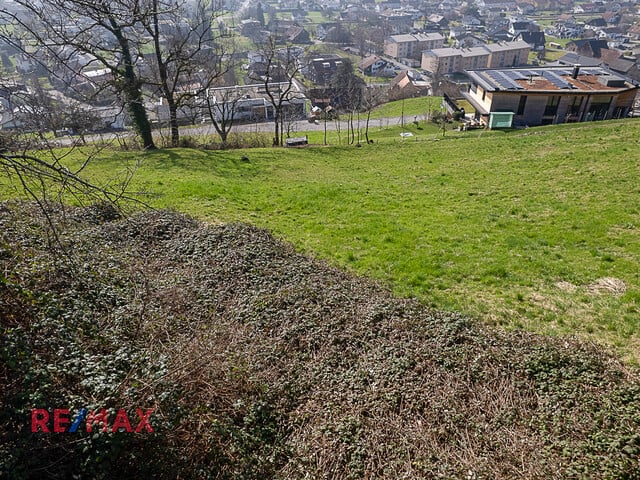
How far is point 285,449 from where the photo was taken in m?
4.66

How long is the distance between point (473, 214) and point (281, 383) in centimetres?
932

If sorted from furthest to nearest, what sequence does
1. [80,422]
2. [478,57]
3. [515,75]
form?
[478,57] < [515,75] < [80,422]

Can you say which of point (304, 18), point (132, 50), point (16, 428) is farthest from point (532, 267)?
point (304, 18)

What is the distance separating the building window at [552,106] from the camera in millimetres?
31344

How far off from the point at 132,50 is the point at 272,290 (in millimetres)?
18266

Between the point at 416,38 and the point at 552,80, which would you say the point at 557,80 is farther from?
the point at 416,38

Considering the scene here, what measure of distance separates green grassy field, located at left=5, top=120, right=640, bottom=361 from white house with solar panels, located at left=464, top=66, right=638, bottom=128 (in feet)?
38.9

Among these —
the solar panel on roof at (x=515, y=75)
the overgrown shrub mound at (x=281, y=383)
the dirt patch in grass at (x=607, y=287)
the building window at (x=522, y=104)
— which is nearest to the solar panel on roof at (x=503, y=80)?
the solar panel on roof at (x=515, y=75)

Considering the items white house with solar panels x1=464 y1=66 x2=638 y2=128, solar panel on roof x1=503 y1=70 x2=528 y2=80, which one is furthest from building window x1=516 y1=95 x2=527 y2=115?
solar panel on roof x1=503 y1=70 x2=528 y2=80

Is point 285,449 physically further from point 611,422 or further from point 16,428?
point 611,422

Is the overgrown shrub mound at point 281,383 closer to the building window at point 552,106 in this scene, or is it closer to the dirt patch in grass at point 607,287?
the dirt patch in grass at point 607,287

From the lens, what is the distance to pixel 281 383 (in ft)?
17.7

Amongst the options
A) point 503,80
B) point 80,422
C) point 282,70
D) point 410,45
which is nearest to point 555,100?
point 503,80

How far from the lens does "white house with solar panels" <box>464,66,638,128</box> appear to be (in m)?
30.9
